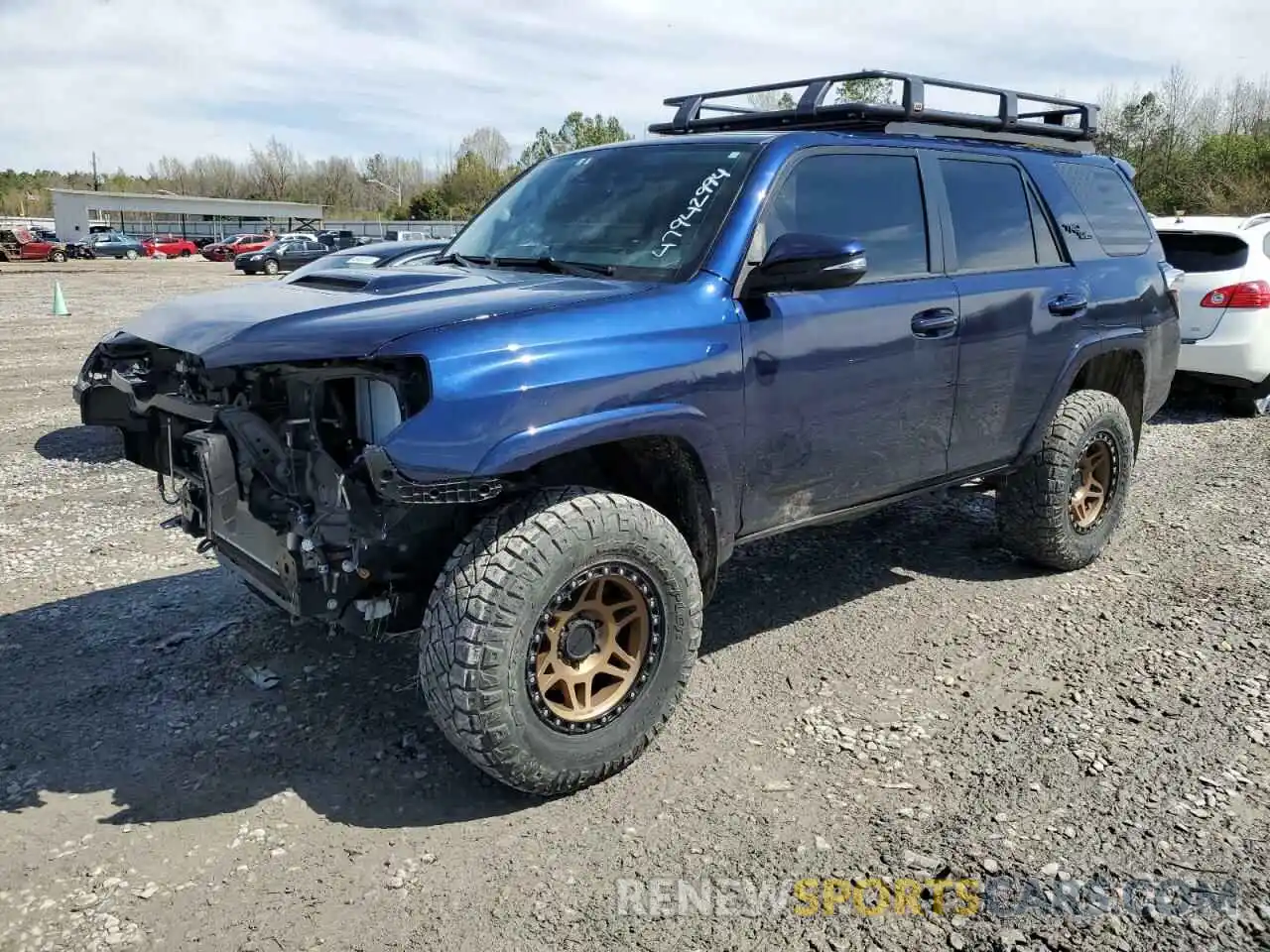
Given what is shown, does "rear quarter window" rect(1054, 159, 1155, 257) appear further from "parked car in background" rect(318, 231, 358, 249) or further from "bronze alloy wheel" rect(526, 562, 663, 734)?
"parked car in background" rect(318, 231, 358, 249)

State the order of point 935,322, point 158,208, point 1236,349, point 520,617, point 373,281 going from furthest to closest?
1. point 158,208
2. point 1236,349
3. point 935,322
4. point 373,281
5. point 520,617

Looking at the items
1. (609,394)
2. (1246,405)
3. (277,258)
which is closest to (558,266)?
(609,394)

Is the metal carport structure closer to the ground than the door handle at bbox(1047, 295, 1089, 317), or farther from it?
farther from it

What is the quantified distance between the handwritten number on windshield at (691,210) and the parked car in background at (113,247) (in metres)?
54.7

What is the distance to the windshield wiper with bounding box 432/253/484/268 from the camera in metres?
4.17

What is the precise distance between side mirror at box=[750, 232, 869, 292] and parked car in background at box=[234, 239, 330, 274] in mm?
35823

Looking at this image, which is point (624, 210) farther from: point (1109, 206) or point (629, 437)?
point (1109, 206)

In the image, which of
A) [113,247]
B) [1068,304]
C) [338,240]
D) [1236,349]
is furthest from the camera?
[113,247]

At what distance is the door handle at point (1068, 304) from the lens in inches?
183

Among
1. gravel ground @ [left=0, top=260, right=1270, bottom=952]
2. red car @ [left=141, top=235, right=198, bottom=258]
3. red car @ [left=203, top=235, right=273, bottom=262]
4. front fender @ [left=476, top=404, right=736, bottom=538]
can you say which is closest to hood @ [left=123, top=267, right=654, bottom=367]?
front fender @ [left=476, top=404, right=736, bottom=538]

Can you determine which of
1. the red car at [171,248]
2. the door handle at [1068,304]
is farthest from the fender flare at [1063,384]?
the red car at [171,248]

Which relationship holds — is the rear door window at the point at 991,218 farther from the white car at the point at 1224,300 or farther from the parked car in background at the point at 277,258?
the parked car in background at the point at 277,258

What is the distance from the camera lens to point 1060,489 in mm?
4875

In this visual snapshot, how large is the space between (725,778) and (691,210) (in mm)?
1964
